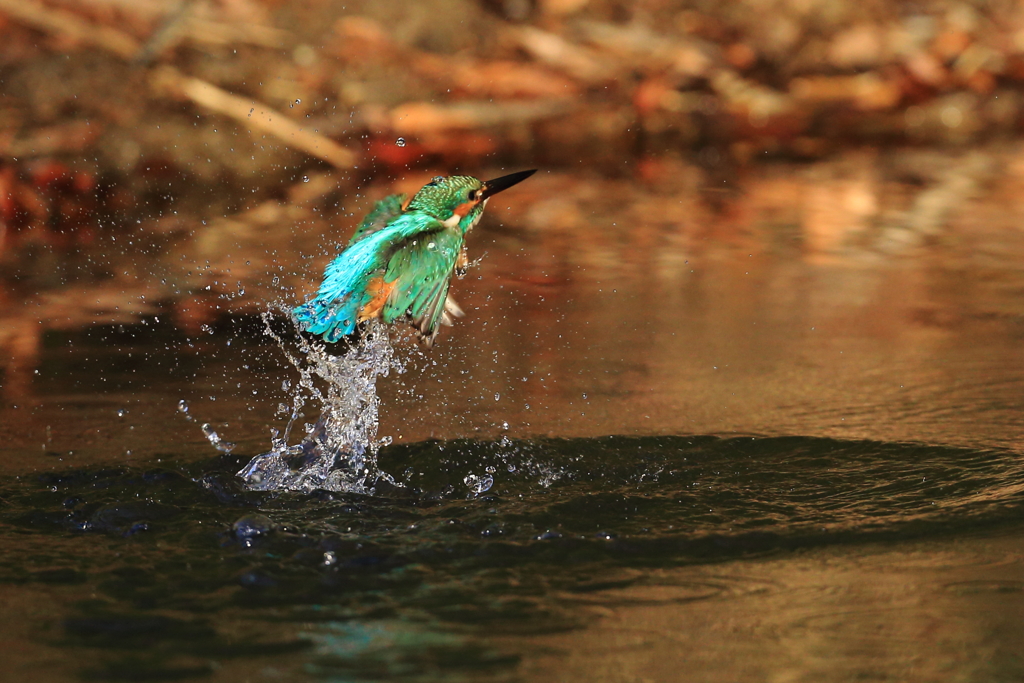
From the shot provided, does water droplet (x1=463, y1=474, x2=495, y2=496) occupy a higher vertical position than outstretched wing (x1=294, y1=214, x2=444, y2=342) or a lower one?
lower

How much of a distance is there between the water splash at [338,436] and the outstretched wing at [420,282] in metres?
0.23

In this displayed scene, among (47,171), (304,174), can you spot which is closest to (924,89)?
(304,174)

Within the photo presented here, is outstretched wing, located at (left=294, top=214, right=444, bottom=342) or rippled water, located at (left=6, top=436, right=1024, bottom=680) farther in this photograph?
outstretched wing, located at (left=294, top=214, right=444, bottom=342)

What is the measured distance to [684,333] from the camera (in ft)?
13.6

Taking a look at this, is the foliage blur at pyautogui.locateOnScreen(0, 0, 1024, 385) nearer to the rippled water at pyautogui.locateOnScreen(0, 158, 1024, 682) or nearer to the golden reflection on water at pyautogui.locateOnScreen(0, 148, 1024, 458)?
the golden reflection on water at pyautogui.locateOnScreen(0, 148, 1024, 458)

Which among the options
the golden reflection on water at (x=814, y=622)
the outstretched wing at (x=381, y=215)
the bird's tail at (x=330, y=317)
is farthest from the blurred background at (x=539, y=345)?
the outstretched wing at (x=381, y=215)

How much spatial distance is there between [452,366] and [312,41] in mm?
4438

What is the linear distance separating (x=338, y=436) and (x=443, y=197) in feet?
2.10

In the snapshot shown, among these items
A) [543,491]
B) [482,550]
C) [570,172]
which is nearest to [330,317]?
[543,491]

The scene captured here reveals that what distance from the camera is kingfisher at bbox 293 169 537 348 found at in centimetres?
293

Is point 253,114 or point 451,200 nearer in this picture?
point 451,200

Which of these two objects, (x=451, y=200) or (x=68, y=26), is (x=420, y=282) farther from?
(x=68, y=26)

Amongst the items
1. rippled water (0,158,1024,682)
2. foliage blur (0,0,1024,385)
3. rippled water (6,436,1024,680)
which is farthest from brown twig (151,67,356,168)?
rippled water (6,436,1024,680)

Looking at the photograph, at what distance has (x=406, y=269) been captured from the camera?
9.65 feet
